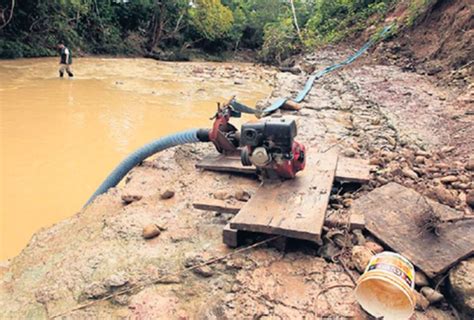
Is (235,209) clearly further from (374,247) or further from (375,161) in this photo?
(375,161)

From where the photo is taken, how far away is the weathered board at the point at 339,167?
2.71 m

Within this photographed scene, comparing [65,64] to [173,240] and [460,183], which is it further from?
[460,183]

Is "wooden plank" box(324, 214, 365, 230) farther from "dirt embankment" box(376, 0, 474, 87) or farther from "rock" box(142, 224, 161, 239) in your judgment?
"dirt embankment" box(376, 0, 474, 87)

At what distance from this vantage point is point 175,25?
21656 mm

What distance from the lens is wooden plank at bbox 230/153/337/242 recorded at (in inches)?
75.9

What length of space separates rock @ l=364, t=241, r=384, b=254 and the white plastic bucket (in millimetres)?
318

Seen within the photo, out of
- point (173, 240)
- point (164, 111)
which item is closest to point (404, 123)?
point (173, 240)

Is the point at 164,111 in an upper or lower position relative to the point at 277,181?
lower

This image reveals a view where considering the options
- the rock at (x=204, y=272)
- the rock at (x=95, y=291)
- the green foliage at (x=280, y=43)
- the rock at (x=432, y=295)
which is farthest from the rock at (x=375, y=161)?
the green foliage at (x=280, y=43)

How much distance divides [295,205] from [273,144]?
43cm

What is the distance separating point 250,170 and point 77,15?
16937 millimetres

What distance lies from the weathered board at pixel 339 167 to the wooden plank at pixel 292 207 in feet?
0.38

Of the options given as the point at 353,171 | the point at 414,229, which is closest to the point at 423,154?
the point at 353,171

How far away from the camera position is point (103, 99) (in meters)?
8.21
